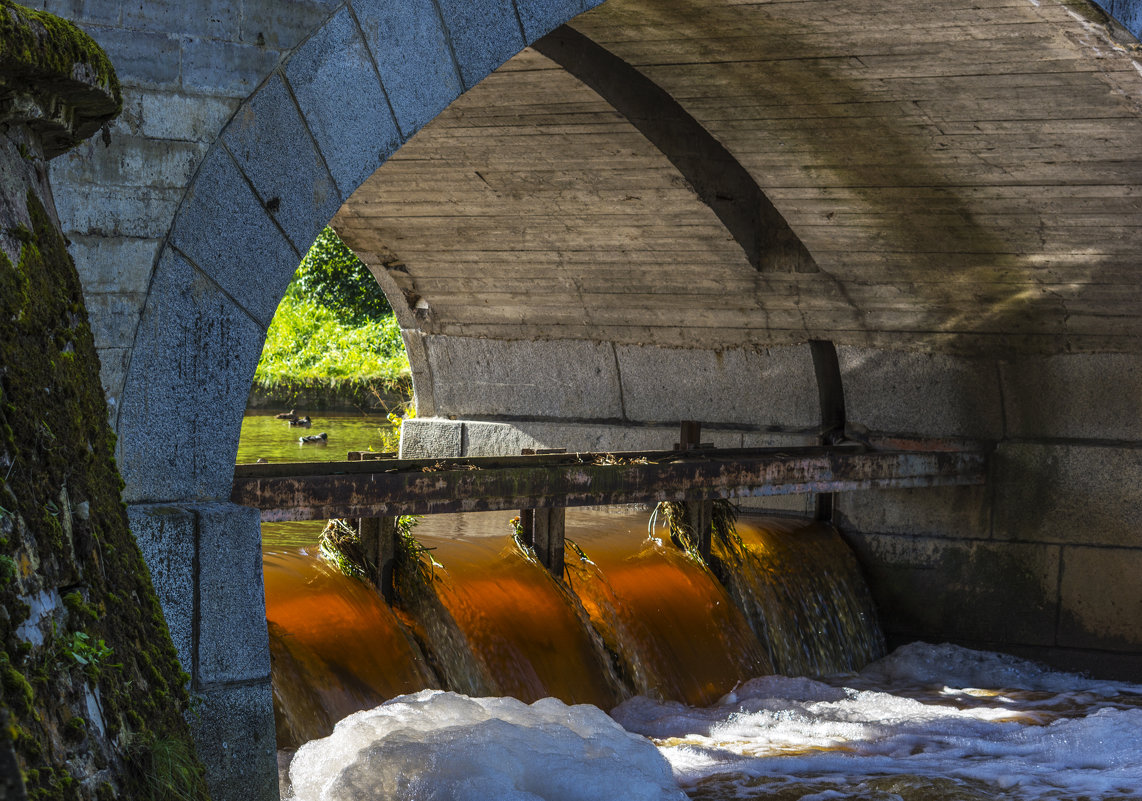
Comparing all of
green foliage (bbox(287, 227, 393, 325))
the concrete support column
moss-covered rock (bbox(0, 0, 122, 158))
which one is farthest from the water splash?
green foliage (bbox(287, 227, 393, 325))

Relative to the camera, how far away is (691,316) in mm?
9922

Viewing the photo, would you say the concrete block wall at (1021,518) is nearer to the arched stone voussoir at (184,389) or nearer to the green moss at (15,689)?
the arched stone voussoir at (184,389)

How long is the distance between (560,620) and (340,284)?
16.8m

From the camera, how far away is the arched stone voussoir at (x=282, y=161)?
12.3 feet

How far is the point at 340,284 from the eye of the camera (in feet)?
75.1

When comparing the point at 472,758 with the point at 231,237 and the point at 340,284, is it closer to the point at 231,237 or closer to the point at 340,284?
the point at 231,237

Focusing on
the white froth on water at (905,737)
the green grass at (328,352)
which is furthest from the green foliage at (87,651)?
the green grass at (328,352)

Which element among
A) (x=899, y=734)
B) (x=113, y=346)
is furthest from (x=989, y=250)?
(x=113, y=346)

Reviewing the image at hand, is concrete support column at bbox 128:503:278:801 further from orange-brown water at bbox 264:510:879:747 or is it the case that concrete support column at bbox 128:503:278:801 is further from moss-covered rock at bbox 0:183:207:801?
orange-brown water at bbox 264:510:879:747

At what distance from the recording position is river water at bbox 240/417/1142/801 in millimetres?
4714

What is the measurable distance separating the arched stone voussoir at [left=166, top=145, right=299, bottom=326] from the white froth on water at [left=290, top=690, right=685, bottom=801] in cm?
159

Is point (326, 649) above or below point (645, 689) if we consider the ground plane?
above

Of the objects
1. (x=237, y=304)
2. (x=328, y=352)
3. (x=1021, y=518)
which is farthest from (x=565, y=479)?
(x=328, y=352)

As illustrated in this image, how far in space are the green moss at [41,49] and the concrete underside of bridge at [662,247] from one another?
1.69m
